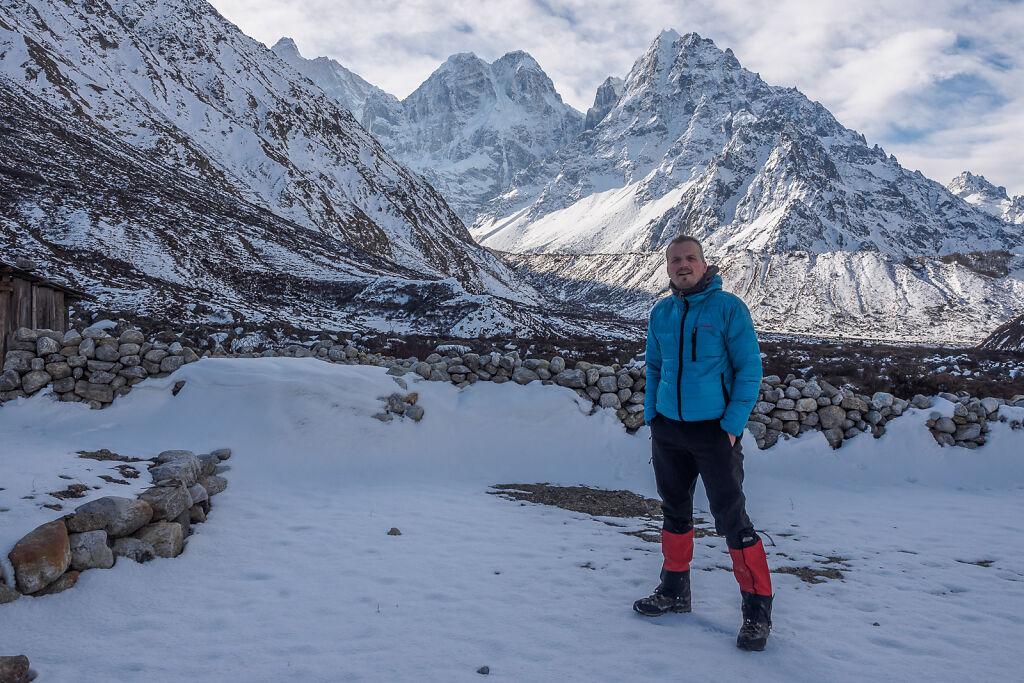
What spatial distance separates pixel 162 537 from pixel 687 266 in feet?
15.3

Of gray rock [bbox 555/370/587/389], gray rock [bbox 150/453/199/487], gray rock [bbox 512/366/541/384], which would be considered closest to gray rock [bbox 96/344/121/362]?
gray rock [bbox 150/453/199/487]

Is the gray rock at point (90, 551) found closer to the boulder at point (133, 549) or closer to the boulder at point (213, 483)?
the boulder at point (133, 549)

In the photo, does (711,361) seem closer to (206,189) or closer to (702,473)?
(702,473)

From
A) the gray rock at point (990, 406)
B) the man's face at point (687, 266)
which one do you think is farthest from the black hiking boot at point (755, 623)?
the gray rock at point (990, 406)

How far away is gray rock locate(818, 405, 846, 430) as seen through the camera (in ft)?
29.9

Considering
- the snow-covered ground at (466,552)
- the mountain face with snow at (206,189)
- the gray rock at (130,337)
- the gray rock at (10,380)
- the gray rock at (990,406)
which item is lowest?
the snow-covered ground at (466,552)

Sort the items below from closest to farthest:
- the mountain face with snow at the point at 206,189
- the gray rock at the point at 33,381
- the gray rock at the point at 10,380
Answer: the gray rock at the point at 10,380, the gray rock at the point at 33,381, the mountain face with snow at the point at 206,189

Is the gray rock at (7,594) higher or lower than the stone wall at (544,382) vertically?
lower

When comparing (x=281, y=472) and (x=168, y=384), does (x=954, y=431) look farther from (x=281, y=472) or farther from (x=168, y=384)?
(x=168, y=384)

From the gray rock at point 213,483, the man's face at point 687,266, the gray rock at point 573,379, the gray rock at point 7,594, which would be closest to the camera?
the gray rock at point 7,594

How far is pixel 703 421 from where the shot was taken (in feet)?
12.0

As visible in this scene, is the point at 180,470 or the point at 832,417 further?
the point at 832,417

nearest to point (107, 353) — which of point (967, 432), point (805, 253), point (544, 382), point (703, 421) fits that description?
point (544, 382)

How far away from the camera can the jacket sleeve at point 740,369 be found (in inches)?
139
